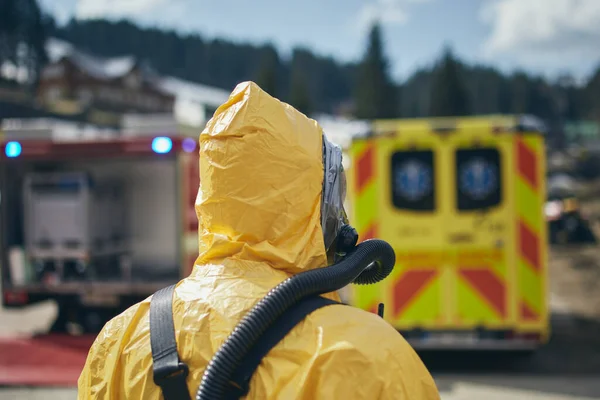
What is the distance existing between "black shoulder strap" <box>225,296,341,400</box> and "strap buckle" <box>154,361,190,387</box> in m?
0.13

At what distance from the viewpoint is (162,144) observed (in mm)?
7578

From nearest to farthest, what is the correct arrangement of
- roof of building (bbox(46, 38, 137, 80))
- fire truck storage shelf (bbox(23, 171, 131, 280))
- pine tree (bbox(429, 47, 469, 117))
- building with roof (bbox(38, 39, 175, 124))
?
fire truck storage shelf (bbox(23, 171, 131, 280)) → building with roof (bbox(38, 39, 175, 124)) → roof of building (bbox(46, 38, 137, 80)) → pine tree (bbox(429, 47, 469, 117))

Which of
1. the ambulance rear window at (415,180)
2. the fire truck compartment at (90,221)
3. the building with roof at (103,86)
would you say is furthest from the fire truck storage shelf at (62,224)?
the building with roof at (103,86)

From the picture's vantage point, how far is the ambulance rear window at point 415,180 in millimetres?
6445

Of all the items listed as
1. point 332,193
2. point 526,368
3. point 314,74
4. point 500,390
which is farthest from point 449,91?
point 332,193

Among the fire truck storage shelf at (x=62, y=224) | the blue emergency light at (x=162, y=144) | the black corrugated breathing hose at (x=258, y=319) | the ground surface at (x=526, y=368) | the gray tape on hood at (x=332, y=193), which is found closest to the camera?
the black corrugated breathing hose at (x=258, y=319)

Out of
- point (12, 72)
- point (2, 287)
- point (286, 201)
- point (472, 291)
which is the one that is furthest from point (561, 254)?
point (12, 72)

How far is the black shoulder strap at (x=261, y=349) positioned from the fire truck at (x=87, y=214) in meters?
6.25

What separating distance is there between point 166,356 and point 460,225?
5.22 metres

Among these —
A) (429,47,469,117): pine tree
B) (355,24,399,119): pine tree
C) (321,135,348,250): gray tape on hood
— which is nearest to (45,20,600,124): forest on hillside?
(355,24,399,119): pine tree

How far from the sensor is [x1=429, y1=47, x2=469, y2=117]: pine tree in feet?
214

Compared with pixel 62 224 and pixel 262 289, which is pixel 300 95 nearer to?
pixel 62 224

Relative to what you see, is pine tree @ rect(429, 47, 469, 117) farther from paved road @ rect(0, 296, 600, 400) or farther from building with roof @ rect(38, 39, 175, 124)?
paved road @ rect(0, 296, 600, 400)

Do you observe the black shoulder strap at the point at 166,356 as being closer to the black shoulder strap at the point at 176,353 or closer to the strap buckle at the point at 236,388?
the black shoulder strap at the point at 176,353
